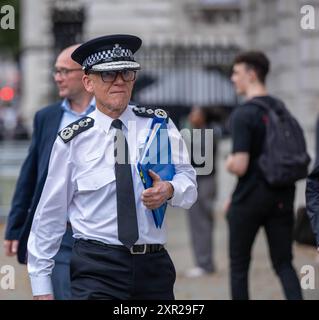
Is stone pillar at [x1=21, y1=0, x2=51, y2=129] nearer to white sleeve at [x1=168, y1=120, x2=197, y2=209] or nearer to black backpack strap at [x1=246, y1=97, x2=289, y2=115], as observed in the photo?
black backpack strap at [x1=246, y1=97, x2=289, y2=115]

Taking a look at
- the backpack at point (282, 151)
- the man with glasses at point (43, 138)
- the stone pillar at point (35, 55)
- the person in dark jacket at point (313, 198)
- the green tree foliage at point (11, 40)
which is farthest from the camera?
the green tree foliage at point (11, 40)

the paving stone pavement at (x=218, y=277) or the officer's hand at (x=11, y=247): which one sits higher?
the officer's hand at (x=11, y=247)

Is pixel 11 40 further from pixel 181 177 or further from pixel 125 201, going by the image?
pixel 125 201

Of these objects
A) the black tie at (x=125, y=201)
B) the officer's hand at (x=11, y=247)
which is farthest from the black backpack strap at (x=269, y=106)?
the black tie at (x=125, y=201)

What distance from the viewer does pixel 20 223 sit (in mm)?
6496

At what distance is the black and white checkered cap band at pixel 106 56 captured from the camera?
4.87 m

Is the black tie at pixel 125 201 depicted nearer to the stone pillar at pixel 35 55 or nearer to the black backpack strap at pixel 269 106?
the black backpack strap at pixel 269 106

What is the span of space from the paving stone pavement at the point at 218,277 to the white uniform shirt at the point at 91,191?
3.05 meters

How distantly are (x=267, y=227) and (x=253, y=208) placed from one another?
188 mm

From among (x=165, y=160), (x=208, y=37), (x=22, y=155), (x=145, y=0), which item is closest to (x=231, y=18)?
(x=208, y=37)

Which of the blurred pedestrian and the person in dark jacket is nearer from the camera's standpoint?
the person in dark jacket

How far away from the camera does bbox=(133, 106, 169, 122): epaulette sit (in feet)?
16.3

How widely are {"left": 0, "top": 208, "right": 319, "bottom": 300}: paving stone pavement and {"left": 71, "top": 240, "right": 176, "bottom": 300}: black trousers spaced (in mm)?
3211

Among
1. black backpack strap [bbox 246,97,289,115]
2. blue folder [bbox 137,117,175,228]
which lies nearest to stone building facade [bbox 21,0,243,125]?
black backpack strap [bbox 246,97,289,115]
